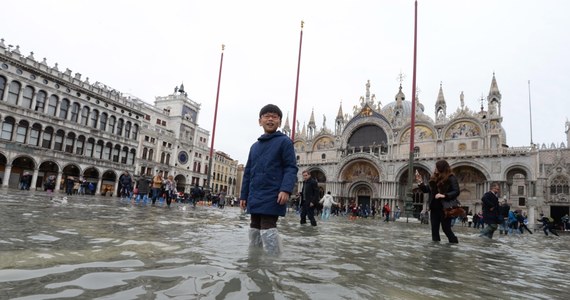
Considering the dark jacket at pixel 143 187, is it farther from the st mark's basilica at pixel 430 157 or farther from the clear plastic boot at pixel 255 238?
the st mark's basilica at pixel 430 157

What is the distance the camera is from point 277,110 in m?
4.21

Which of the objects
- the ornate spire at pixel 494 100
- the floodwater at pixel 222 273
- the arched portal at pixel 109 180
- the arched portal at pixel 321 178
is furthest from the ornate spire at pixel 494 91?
the arched portal at pixel 109 180

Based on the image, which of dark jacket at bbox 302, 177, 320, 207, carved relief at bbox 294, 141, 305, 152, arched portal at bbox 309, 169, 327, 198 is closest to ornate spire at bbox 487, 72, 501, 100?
arched portal at bbox 309, 169, 327, 198

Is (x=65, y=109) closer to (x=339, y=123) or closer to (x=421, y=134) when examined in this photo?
(x=339, y=123)

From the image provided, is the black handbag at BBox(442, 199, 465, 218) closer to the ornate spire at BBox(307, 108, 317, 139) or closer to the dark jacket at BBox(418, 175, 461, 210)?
the dark jacket at BBox(418, 175, 461, 210)

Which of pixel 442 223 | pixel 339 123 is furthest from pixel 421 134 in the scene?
pixel 442 223

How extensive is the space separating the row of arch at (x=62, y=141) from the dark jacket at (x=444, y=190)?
36267 mm

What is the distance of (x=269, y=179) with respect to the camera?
394 centimetres

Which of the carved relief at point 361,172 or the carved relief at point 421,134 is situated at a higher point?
the carved relief at point 421,134

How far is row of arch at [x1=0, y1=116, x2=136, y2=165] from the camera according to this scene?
30.8 metres

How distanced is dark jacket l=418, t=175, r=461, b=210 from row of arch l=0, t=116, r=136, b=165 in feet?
119

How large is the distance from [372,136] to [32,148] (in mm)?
37521

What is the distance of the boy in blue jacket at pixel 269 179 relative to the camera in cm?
375

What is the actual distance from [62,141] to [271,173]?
38.7 metres
